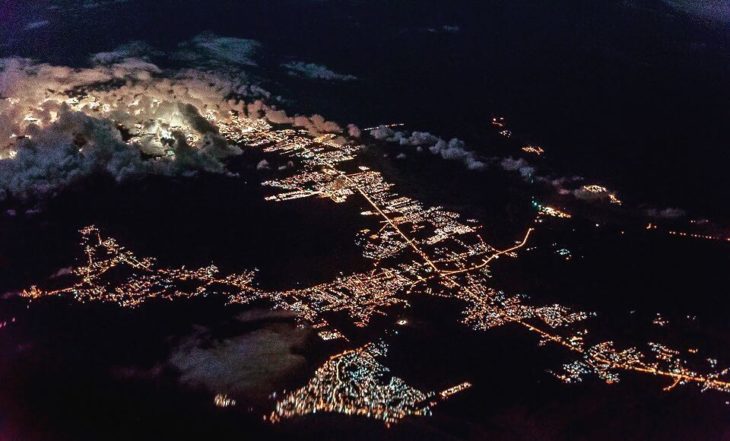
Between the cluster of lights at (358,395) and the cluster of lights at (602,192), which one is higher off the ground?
the cluster of lights at (602,192)

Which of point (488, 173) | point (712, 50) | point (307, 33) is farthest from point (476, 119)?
point (712, 50)

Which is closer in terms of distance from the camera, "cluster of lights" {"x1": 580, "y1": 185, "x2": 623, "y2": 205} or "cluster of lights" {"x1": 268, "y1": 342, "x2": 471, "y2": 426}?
"cluster of lights" {"x1": 268, "y1": 342, "x2": 471, "y2": 426}

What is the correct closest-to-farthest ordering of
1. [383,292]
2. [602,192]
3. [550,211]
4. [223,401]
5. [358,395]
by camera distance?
1. [223,401]
2. [358,395]
3. [383,292]
4. [550,211]
5. [602,192]

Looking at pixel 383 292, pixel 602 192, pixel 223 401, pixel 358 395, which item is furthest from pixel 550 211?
pixel 223 401

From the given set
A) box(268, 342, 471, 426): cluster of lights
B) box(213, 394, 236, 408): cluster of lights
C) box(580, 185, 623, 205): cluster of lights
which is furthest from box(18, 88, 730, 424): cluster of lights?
box(580, 185, 623, 205): cluster of lights

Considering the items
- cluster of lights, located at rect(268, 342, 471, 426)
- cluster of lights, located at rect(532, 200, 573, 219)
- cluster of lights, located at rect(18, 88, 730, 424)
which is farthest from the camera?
cluster of lights, located at rect(532, 200, 573, 219)

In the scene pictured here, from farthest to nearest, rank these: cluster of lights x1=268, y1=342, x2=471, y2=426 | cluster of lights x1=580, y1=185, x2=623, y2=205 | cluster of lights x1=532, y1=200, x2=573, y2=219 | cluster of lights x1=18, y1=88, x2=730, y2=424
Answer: cluster of lights x1=580, y1=185, x2=623, y2=205, cluster of lights x1=532, y1=200, x2=573, y2=219, cluster of lights x1=18, y1=88, x2=730, y2=424, cluster of lights x1=268, y1=342, x2=471, y2=426

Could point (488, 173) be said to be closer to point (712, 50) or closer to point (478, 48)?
point (478, 48)

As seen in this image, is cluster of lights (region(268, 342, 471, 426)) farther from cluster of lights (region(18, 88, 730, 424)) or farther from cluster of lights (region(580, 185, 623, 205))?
cluster of lights (region(580, 185, 623, 205))

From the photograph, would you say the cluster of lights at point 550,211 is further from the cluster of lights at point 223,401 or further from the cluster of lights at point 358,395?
the cluster of lights at point 223,401

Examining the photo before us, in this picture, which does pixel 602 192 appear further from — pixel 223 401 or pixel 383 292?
pixel 223 401

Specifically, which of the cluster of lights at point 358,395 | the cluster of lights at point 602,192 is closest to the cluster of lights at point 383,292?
the cluster of lights at point 358,395

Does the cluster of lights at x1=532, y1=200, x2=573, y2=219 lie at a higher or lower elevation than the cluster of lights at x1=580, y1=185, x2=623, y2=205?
lower
